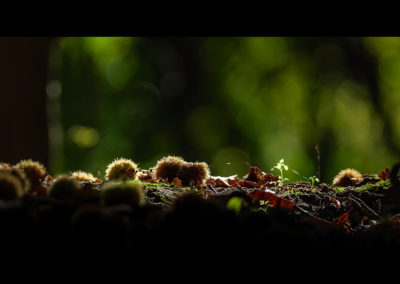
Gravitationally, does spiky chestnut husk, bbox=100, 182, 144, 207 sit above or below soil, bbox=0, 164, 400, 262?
above

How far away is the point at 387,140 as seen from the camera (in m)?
11.1

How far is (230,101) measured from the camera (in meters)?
13.1

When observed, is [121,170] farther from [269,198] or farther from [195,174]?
[269,198]

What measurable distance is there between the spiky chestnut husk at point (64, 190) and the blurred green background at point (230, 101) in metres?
10.3

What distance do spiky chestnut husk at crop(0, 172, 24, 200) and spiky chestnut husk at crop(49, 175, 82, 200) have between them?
0.46ft

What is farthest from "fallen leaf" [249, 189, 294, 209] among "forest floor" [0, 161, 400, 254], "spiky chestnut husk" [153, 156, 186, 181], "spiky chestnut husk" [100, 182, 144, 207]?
"spiky chestnut husk" [100, 182, 144, 207]

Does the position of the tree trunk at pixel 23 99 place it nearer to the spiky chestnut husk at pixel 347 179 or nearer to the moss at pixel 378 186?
the spiky chestnut husk at pixel 347 179

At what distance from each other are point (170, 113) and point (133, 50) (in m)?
2.51

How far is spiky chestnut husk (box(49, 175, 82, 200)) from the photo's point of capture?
1476mm

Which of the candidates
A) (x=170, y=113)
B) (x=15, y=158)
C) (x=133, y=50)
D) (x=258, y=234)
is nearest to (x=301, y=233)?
(x=258, y=234)

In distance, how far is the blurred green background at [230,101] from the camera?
38.0ft

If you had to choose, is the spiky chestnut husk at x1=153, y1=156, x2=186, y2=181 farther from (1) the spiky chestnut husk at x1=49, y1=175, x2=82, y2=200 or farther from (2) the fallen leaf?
(1) the spiky chestnut husk at x1=49, y1=175, x2=82, y2=200

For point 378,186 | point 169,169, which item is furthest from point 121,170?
point 378,186

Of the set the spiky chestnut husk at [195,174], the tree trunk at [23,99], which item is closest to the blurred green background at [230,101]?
the tree trunk at [23,99]
